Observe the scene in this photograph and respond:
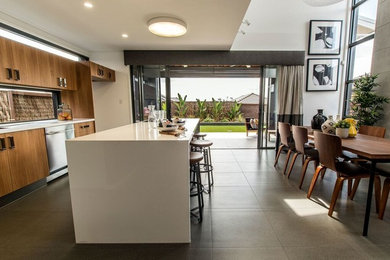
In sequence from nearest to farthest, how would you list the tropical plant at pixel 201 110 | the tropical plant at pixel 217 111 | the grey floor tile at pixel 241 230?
1. the grey floor tile at pixel 241 230
2. the tropical plant at pixel 201 110
3. the tropical plant at pixel 217 111

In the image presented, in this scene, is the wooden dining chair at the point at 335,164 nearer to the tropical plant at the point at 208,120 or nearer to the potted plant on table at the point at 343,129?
the potted plant on table at the point at 343,129

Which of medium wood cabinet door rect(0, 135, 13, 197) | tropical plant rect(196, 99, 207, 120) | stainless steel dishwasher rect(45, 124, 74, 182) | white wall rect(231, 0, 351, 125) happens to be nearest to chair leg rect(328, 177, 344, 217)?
white wall rect(231, 0, 351, 125)

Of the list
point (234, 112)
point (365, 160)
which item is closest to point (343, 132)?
point (365, 160)

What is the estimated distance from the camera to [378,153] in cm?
161

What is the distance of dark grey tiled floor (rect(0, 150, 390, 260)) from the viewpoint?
1483 mm

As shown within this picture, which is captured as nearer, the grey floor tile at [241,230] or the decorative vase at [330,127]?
the grey floor tile at [241,230]

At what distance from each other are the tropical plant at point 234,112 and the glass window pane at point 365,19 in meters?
5.13

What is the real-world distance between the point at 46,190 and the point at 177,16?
3.17 metres

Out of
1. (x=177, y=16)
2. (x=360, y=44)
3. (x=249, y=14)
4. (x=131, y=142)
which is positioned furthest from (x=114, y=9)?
(x=360, y=44)

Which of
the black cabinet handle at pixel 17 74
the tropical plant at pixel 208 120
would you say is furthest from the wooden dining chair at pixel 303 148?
the tropical plant at pixel 208 120

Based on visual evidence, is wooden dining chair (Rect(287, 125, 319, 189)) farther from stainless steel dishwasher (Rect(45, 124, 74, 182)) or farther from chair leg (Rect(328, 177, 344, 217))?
stainless steel dishwasher (Rect(45, 124, 74, 182))

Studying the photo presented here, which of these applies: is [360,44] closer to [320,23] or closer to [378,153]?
[320,23]

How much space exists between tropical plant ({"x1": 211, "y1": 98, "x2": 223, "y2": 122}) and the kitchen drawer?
6189 mm

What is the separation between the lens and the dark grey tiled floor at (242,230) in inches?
58.4
